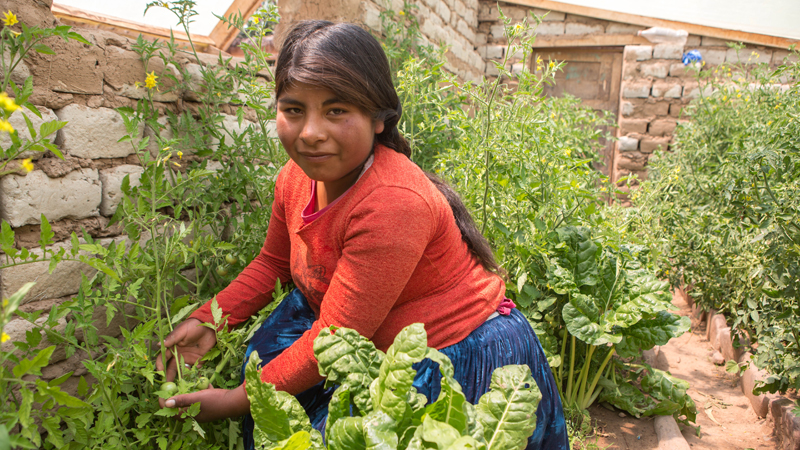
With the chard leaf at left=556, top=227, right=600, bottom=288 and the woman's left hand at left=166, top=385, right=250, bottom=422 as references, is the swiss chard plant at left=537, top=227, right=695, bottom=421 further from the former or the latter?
the woman's left hand at left=166, top=385, right=250, bottom=422

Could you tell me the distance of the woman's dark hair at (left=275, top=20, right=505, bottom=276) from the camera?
1293 millimetres

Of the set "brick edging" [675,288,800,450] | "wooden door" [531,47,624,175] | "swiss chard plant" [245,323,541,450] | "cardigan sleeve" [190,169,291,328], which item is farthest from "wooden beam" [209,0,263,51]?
"wooden door" [531,47,624,175]

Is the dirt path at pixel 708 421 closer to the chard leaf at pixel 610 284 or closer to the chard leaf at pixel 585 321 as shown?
the chard leaf at pixel 585 321

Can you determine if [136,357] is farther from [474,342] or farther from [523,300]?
[523,300]

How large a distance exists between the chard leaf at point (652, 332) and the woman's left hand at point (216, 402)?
1.58 meters

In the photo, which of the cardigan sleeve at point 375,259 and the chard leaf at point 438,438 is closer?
the chard leaf at point 438,438

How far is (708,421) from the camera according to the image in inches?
97.4

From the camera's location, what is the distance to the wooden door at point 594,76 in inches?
262

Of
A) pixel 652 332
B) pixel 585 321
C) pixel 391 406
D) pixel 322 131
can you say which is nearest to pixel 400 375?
pixel 391 406

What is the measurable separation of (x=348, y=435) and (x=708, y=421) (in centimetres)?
229

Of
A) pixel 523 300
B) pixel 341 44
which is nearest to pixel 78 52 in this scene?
pixel 341 44

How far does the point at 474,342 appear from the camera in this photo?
1479mm

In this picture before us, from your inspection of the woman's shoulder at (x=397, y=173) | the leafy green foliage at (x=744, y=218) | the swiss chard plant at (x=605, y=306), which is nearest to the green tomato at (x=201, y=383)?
the woman's shoulder at (x=397, y=173)

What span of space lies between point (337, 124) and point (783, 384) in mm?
2267
